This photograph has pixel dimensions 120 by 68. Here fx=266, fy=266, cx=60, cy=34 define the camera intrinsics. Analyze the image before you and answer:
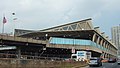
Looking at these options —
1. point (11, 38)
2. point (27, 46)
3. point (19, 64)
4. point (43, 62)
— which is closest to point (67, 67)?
point (43, 62)

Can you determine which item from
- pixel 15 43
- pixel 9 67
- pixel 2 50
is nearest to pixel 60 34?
pixel 2 50

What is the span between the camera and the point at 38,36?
460 ft

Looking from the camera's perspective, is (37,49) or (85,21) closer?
(37,49)

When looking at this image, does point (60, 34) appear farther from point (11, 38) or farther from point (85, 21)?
point (11, 38)

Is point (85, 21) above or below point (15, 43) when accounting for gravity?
above

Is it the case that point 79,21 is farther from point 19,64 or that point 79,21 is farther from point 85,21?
point 19,64

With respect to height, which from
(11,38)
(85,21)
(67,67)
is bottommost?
(67,67)

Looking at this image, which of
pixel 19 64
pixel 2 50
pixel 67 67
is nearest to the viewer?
pixel 19 64

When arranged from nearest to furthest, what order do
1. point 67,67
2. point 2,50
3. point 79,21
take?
point 67,67 → point 2,50 → point 79,21

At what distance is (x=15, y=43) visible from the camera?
8250 cm

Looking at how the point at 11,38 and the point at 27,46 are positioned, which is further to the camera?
→ the point at 27,46

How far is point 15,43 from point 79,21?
222 feet

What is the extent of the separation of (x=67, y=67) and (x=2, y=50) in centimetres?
7030

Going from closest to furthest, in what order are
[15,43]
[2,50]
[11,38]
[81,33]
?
[11,38] < [15,43] < [2,50] < [81,33]
